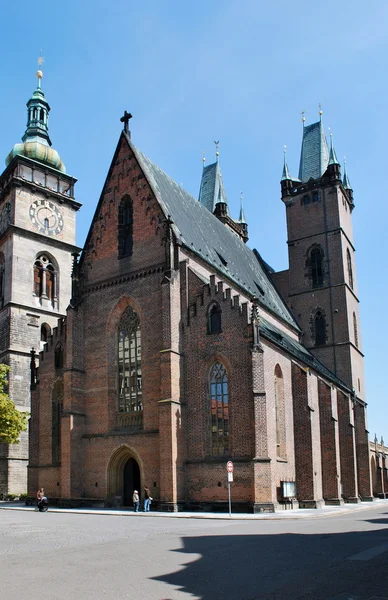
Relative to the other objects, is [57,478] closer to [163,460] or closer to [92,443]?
[92,443]

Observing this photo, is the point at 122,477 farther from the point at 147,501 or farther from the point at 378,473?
the point at 378,473

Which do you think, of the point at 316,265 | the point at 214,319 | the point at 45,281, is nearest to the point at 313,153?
the point at 316,265

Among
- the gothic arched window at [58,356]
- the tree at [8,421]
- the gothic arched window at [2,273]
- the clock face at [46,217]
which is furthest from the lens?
the clock face at [46,217]

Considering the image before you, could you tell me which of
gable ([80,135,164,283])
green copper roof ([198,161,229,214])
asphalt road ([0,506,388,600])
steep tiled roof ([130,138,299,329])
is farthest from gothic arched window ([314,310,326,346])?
asphalt road ([0,506,388,600])

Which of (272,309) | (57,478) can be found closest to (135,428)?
(57,478)

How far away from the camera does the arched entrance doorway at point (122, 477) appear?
109ft

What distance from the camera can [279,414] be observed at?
109 ft

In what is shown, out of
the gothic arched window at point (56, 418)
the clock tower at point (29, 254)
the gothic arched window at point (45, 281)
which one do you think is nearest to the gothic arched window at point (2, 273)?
the clock tower at point (29, 254)

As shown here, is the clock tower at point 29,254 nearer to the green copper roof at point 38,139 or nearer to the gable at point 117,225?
the green copper roof at point 38,139

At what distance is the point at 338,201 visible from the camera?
2098 inches

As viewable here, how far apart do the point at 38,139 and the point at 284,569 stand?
49410 millimetres

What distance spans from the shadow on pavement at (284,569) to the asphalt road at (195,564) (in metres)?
0.02

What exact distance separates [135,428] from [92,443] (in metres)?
3.05

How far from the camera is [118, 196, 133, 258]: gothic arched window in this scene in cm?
3588
